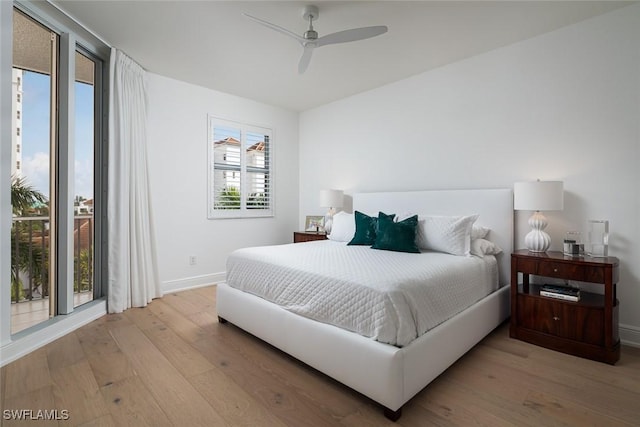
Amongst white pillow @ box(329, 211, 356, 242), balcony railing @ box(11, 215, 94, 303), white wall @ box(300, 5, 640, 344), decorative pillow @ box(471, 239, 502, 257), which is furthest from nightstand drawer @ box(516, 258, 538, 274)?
balcony railing @ box(11, 215, 94, 303)

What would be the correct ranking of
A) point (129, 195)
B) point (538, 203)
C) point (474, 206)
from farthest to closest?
point (129, 195), point (474, 206), point (538, 203)

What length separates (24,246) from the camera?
2.45 m

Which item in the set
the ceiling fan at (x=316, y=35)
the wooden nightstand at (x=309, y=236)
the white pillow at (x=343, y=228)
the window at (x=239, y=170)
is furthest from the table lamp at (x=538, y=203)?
the window at (x=239, y=170)

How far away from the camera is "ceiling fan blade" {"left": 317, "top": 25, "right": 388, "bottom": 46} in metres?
2.19

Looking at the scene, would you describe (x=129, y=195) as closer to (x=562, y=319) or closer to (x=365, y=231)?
(x=365, y=231)

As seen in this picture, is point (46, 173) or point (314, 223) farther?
point (314, 223)

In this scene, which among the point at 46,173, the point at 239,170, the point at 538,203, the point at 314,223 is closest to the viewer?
the point at 538,203

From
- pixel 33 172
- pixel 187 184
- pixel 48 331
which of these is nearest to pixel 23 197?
pixel 33 172

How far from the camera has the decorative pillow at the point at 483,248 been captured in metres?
2.70

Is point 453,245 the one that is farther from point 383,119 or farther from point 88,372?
point 88,372

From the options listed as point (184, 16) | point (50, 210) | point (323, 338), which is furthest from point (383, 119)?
point (50, 210)

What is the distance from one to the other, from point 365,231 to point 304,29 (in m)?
1.99

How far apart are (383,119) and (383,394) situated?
3.26 m

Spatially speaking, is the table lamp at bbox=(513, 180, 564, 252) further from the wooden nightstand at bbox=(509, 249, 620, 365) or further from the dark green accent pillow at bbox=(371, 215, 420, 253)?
the dark green accent pillow at bbox=(371, 215, 420, 253)
